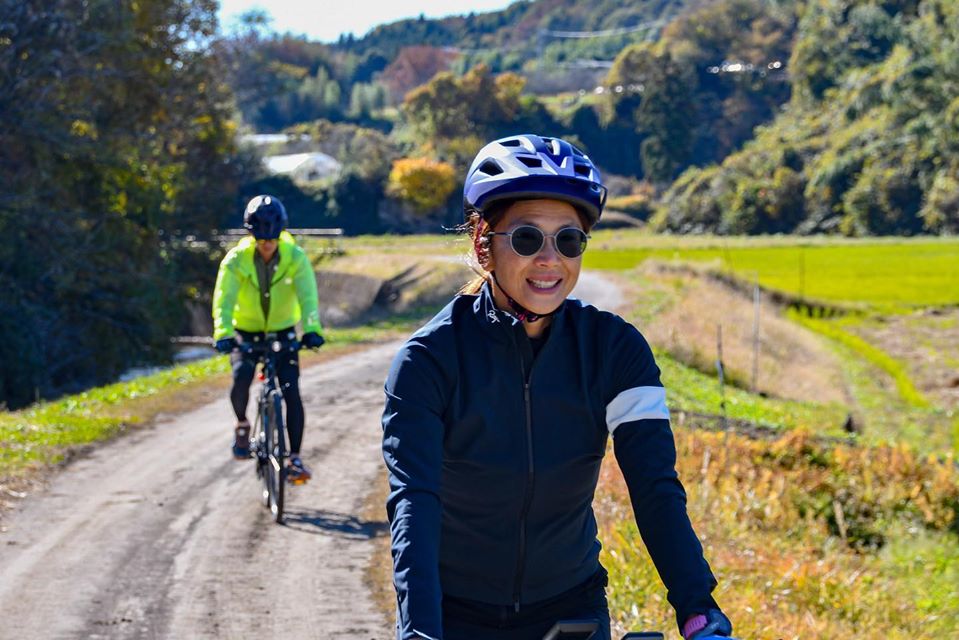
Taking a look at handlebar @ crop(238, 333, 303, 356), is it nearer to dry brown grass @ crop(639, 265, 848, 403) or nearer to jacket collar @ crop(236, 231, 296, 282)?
jacket collar @ crop(236, 231, 296, 282)

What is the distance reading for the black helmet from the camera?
29.6 ft

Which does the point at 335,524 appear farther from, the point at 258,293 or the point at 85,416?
the point at 85,416

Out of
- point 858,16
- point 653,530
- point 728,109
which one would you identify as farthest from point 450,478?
point 728,109

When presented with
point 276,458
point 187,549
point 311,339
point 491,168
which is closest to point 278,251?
point 311,339

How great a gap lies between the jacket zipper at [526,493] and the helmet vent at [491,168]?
41 centimetres

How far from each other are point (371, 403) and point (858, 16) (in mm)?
92950

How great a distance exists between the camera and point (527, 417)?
322 centimetres

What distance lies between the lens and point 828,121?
9481cm

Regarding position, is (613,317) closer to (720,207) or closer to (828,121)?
(720,207)

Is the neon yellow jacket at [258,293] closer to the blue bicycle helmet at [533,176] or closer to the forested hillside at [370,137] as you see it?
the blue bicycle helmet at [533,176]

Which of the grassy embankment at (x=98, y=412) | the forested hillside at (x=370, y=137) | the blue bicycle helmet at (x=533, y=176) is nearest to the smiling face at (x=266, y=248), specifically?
the grassy embankment at (x=98, y=412)

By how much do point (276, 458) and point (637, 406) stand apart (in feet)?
20.8

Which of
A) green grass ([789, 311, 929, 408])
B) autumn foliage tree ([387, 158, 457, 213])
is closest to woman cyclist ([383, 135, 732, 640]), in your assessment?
green grass ([789, 311, 929, 408])

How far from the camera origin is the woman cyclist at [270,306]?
9281 millimetres
